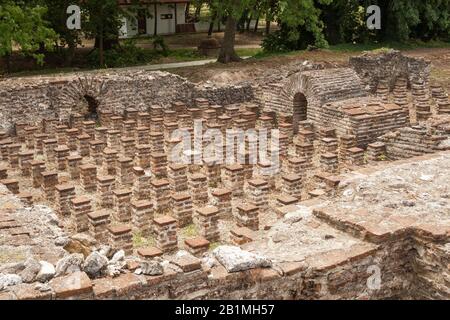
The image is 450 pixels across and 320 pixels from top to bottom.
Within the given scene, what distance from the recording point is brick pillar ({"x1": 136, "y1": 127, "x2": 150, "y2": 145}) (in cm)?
1446

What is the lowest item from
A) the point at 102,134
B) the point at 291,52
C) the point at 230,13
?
the point at 102,134

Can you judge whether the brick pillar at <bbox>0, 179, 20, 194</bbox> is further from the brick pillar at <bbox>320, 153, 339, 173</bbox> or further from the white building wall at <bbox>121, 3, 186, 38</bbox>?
the white building wall at <bbox>121, 3, 186, 38</bbox>

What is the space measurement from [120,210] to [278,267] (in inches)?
→ 207

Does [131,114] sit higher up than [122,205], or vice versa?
[131,114]

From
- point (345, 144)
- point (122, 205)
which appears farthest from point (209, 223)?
point (345, 144)

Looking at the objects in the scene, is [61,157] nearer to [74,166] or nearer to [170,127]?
[74,166]

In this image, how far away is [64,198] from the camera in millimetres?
10477

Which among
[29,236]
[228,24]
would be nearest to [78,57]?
[228,24]

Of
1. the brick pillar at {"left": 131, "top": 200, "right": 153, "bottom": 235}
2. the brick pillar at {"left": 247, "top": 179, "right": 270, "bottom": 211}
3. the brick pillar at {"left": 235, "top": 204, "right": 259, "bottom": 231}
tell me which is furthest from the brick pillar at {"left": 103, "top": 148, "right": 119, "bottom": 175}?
the brick pillar at {"left": 235, "top": 204, "right": 259, "bottom": 231}

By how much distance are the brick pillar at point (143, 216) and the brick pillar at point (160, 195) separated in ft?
2.55

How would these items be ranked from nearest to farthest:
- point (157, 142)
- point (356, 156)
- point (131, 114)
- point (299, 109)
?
1. point (356, 156)
2. point (157, 142)
3. point (299, 109)
4. point (131, 114)

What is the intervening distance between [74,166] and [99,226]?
3.48 meters

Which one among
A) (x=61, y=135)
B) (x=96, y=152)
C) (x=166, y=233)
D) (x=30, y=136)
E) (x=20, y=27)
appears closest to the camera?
(x=166, y=233)

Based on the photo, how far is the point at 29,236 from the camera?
714 centimetres
